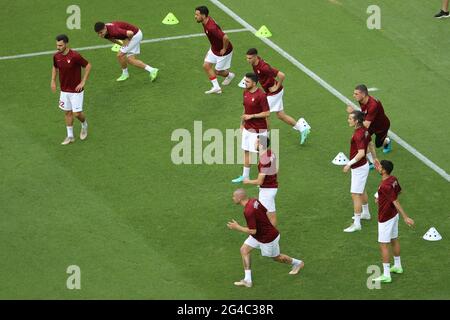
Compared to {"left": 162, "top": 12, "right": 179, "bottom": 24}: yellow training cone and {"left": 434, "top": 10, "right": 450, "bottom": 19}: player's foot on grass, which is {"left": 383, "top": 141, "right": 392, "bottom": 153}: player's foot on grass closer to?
{"left": 434, "top": 10, "right": 450, "bottom": 19}: player's foot on grass

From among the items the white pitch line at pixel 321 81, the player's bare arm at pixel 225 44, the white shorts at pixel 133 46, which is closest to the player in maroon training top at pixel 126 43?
the white shorts at pixel 133 46

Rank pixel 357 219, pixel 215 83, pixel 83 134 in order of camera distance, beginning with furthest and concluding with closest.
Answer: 1. pixel 215 83
2. pixel 83 134
3. pixel 357 219

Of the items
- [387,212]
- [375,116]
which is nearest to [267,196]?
[387,212]

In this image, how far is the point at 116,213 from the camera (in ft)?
67.2

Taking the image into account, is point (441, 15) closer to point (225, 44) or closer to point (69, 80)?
point (225, 44)

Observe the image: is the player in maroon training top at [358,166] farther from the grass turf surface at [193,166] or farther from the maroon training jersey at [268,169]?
the maroon training jersey at [268,169]

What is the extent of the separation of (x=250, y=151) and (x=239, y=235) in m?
2.38

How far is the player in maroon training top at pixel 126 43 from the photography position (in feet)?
81.3

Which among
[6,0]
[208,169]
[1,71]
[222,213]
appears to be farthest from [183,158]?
[6,0]

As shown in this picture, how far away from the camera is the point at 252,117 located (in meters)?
21.2

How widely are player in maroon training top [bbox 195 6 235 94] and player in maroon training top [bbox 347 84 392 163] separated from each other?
13.7ft

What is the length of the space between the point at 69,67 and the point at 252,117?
13.4ft
